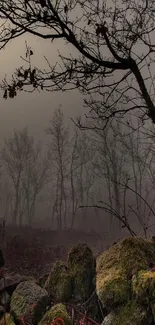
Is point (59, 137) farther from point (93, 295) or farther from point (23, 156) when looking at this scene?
point (93, 295)

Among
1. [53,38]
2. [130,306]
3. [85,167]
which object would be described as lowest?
[130,306]

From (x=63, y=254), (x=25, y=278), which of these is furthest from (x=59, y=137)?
(x=25, y=278)

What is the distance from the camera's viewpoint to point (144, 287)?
3156mm

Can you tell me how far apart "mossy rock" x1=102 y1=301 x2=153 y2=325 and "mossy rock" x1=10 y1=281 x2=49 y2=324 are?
1.24 metres

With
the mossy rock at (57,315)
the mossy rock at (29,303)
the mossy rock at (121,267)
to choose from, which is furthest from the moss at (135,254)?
the mossy rock at (29,303)

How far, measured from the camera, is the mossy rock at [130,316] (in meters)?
3.06

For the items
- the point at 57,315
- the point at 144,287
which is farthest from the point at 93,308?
the point at 144,287

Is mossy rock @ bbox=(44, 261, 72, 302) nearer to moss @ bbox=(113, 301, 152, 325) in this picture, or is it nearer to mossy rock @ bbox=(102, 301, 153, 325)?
mossy rock @ bbox=(102, 301, 153, 325)

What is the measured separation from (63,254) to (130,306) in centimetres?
1664

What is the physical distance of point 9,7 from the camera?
180 inches

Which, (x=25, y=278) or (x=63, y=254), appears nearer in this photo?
(x=25, y=278)

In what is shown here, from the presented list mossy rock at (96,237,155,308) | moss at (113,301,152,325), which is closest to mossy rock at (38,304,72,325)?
mossy rock at (96,237,155,308)

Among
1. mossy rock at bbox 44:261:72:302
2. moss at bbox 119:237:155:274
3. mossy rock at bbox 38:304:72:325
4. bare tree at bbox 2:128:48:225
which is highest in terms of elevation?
bare tree at bbox 2:128:48:225

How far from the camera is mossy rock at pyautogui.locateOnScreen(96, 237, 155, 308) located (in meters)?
3.37
